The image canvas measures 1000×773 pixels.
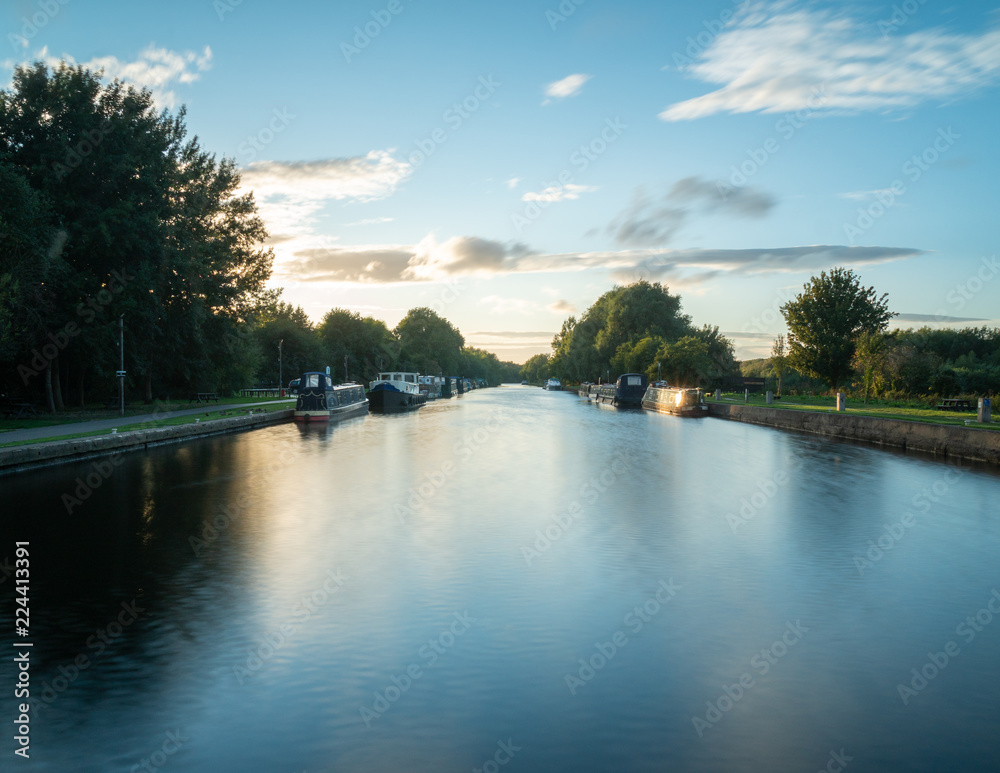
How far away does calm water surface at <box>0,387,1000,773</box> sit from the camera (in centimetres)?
487

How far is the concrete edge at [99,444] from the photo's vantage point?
17.5 meters

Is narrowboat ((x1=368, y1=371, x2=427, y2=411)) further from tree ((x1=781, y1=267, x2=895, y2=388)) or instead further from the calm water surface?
the calm water surface

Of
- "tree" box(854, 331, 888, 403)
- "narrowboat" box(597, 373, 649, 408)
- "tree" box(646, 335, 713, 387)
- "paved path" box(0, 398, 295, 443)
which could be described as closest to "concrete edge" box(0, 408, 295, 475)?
"paved path" box(0, 398, 295, 443)

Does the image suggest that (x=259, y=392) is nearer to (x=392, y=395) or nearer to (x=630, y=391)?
(x=392, y=395)

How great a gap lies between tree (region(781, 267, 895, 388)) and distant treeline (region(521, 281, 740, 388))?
21106mm

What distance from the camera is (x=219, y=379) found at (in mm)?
47281

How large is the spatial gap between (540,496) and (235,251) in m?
38.9

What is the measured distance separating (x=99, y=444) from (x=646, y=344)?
233 ft

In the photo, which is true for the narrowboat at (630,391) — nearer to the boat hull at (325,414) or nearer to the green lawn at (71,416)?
the boat hull at (325,414)

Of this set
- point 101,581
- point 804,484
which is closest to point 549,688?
A: point 101,581

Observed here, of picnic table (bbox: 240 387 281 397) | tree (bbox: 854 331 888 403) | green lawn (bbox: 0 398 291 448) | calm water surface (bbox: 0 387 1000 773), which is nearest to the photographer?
calm water surface (bbox: 0 387 1000 773)

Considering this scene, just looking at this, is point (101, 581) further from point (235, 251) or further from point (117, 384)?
point (235, 251)

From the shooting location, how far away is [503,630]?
276 inches

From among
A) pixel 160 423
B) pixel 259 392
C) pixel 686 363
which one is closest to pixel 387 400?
pixel 259 392
